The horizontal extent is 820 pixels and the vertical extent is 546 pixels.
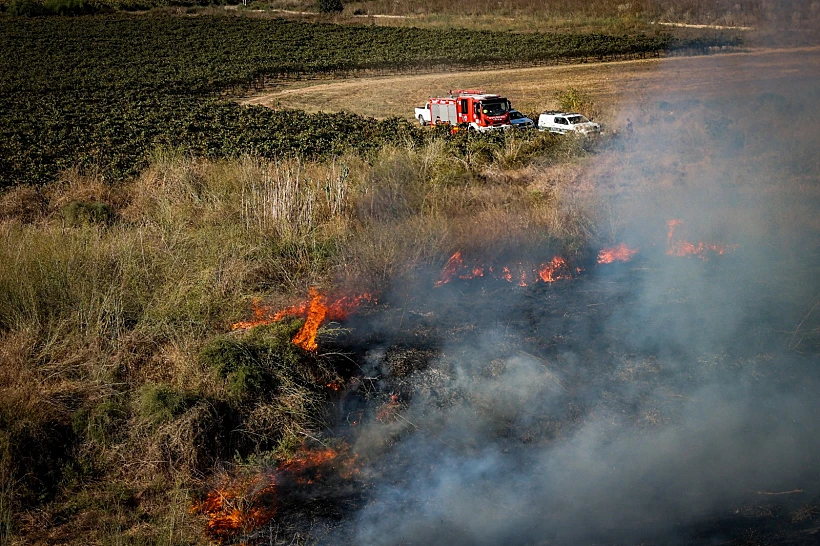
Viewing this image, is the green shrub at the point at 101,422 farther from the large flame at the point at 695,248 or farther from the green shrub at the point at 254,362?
the large flame at the point at 695,248

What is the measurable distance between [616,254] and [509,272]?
2.29 metres

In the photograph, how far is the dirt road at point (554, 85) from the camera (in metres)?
18.8

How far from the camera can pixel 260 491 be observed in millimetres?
8055

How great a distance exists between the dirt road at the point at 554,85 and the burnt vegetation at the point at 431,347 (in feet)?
3.39

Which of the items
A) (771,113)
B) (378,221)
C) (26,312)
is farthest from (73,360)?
(771,113)

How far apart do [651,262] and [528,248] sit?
232 centimetres

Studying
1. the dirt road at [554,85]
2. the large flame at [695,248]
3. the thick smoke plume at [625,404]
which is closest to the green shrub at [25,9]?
the dirt road at [554,85]

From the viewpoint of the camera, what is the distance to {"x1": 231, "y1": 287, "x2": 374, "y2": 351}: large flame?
1089 centimetres

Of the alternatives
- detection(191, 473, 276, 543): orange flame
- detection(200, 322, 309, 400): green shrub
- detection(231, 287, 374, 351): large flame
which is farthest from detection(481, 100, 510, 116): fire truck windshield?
detection(191, 473, 276, 543): orange flame

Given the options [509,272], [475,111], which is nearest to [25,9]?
[475,111]

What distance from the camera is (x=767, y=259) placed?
43.2 ft

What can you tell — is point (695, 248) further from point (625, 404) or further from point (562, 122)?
point (562, 122)

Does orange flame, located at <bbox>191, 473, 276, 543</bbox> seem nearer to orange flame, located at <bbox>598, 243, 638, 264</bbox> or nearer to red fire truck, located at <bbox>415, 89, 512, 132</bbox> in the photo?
orange flame, located at <bbox>598, 243, 638, 264</bbox>

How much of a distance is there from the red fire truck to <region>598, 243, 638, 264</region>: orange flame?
16501 mm
